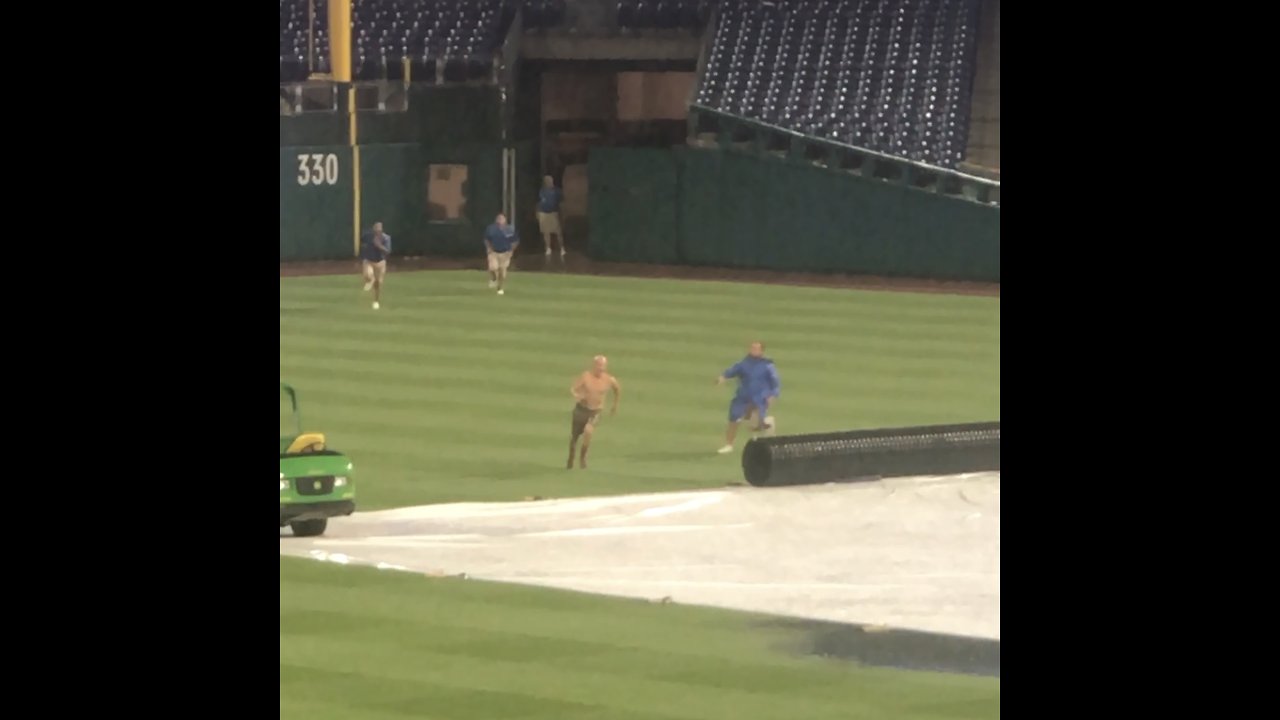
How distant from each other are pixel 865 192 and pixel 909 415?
14.7 meters

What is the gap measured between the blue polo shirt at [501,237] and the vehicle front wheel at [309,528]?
1779cm

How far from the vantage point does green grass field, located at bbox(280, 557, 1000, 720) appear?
39.6ft

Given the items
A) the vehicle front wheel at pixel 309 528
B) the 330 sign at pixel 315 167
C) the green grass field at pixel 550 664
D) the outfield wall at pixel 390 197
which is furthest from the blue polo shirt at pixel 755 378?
the 330 sign at pixel 315 167

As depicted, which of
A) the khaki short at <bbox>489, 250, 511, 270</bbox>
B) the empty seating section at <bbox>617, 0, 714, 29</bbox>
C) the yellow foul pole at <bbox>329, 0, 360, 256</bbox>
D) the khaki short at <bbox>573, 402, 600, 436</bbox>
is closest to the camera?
the khaki short at <bbox>573, 402, 600, 436</bbox>

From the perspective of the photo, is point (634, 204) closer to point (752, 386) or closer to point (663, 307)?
point (663, 307)

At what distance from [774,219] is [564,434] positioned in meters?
16.7

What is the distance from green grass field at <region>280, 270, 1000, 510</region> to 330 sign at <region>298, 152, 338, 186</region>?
2.01 meters

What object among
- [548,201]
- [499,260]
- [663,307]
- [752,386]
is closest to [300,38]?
[548,201]

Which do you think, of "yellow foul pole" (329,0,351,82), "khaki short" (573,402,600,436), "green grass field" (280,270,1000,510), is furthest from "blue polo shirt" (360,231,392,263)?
"khaki short" (573,402,600,436)

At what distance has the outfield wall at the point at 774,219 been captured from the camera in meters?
37.2

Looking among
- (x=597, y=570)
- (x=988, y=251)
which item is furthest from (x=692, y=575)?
(x=988, y=251)

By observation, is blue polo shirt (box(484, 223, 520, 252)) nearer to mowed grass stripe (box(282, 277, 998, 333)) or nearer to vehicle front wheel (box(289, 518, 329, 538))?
mowed grass stripe (box(282, 277, 998, 333))
